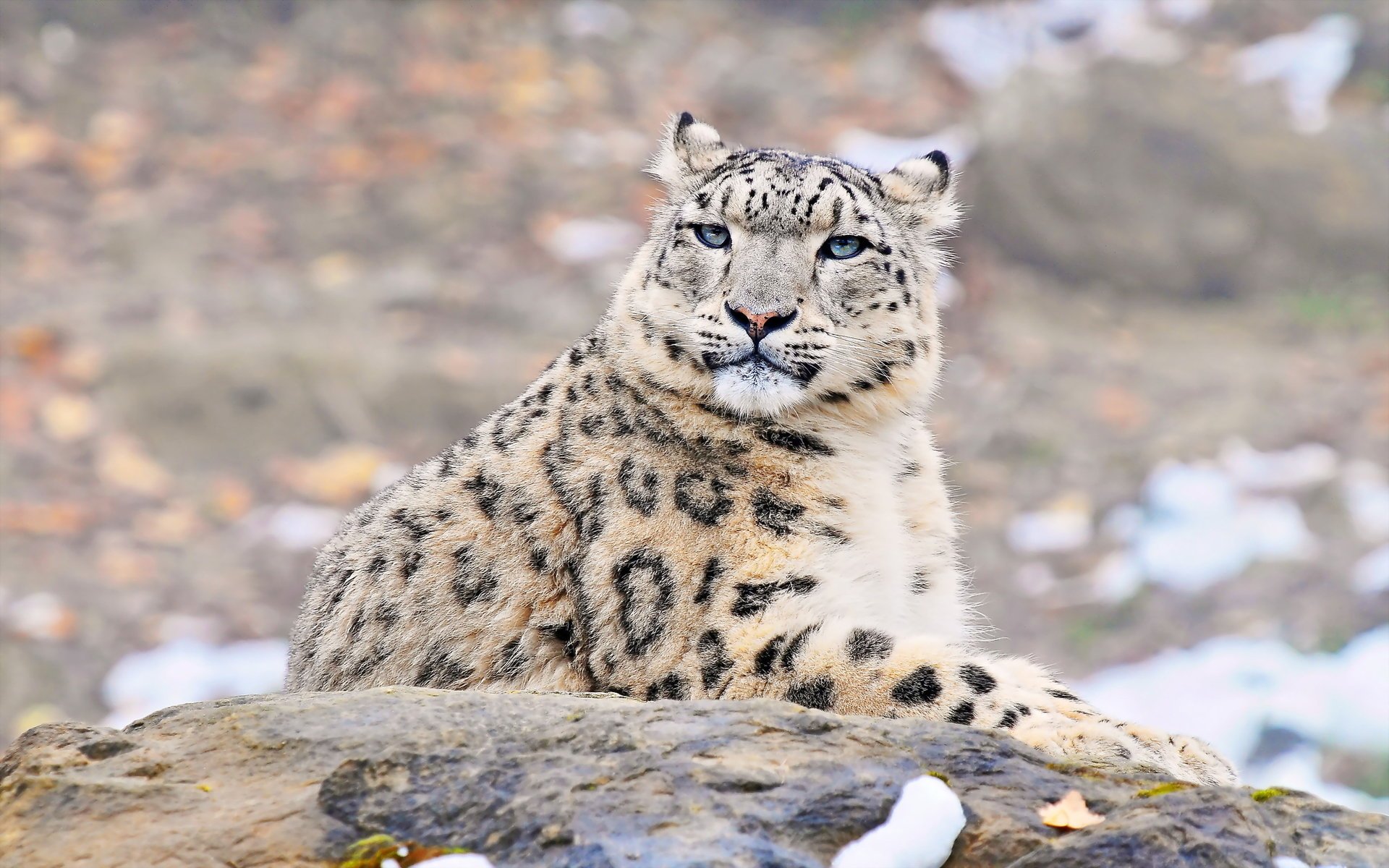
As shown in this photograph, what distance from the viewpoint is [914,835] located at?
13.0ft

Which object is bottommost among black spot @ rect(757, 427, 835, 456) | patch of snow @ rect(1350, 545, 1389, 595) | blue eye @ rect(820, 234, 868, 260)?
black spot @ rect(757, 427, 835, 456)

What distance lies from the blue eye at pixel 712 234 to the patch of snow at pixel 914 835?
8.78 ft

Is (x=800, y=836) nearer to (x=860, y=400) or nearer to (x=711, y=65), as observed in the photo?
(x=860, y=400)

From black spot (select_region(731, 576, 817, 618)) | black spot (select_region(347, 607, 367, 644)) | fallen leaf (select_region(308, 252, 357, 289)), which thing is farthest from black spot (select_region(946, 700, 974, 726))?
fallen leaf (select_region(308, 252, 357, 289))

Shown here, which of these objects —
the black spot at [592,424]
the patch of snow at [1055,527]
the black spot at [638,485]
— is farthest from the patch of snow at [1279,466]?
the black spot at [638,485]

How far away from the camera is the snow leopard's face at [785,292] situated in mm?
5812

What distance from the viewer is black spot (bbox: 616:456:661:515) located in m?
5.71

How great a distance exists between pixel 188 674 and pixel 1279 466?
27.7 ft

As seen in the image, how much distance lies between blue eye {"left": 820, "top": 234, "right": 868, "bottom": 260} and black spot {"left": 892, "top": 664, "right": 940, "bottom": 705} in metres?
1.79

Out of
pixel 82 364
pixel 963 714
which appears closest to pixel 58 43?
pixel 82 364

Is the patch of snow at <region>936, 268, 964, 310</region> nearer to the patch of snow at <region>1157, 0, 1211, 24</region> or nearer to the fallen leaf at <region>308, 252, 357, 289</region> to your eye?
the fallen leaf at <region>308, 252, 357, 289</region>

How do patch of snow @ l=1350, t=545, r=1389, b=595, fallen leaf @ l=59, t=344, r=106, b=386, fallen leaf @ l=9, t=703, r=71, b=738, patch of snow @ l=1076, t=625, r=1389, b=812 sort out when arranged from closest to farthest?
1. patch of snow @ l=1076, t=625, r=1389, b=812
2. fallen leaf @ l=9, t=703, r=71, b=738
3. patch of snow @ l=1350, t=545, r=1389, b=595
4. fallen leaf @ l=59, t=344, r=106, b=386

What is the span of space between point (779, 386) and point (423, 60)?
14.2 metres

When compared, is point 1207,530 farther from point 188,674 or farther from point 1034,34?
point 1034,34
